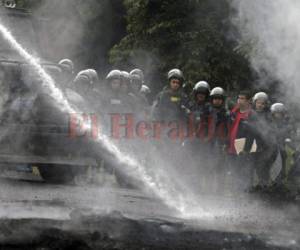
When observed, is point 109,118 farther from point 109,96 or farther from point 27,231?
point 27,231

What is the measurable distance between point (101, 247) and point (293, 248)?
5.66 feet

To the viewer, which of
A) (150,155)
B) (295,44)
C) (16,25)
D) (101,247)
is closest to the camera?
(101,247)

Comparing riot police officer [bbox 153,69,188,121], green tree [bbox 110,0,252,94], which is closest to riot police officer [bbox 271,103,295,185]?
riot police officer [bbox 153,69,188,121]

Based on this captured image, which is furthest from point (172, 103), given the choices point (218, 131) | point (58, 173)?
point (58, 173)

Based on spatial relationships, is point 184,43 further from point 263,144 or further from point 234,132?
point 263,144

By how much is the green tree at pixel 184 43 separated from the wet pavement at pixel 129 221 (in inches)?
239

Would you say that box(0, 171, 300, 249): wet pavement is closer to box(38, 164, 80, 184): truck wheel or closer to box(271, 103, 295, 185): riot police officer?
box(38, 164, 80, 184): truck wheel

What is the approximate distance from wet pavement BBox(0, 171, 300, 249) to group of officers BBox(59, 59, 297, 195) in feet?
3.17

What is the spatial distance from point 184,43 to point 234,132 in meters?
5.83

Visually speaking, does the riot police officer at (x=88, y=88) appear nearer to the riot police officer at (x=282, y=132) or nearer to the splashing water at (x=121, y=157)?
the splashing water at (x=121, y=157)

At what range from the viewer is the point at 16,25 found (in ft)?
44.3

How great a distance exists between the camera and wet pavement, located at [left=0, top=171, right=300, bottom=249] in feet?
23.7

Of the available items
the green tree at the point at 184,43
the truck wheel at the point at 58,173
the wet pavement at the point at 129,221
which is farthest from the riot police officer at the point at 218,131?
the green tree at the point at 184,43

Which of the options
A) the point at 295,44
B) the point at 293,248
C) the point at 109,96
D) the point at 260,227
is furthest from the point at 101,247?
the point at 109,96
